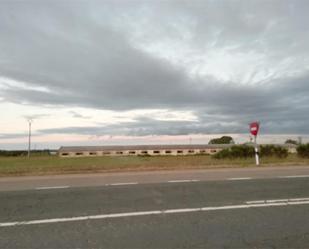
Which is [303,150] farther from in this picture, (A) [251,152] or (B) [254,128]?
(B) [254,128]

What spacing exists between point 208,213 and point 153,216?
1142 mm

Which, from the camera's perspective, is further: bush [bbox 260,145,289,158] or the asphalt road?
bush [bbox 260,145,289,158]

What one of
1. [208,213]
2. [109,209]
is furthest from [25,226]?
[208,213]

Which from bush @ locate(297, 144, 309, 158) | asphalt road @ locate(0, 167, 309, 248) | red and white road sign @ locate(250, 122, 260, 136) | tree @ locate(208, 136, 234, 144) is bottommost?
asphalt road @ locate(0, 167, 309, 248)

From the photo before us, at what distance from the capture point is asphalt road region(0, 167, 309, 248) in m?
4.82

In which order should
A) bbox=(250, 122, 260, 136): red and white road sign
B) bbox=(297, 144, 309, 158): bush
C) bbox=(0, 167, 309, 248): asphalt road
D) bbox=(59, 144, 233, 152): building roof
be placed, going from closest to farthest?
bbox=(0, 167, 309, 248): asphalt road, bbox=(250, 122, 260, 136): red and white road sign, bbox=(297, 144, 309, 158): bush, bbox=(59, 144, 233, 152): building roof

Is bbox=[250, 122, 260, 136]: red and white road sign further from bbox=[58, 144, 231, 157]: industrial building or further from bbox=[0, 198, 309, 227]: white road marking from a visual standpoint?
bbox=[58, 144, 231, 157]: industrial building

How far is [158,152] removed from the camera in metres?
99.5

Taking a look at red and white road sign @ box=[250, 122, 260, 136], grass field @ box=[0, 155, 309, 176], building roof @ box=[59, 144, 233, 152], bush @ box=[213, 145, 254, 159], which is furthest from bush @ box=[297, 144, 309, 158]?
building roof @ box=[59, 144, 233, 152]

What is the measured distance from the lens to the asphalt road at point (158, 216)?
15.8ft

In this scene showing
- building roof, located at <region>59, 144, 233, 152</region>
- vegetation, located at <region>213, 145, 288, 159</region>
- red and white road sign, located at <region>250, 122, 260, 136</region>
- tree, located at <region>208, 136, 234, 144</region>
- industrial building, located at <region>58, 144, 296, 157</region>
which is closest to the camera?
red and white road sign, located at <region>250, 122, 260, 136</region>

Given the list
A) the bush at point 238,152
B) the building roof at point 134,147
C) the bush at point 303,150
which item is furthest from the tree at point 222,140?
the bush at point 303,150

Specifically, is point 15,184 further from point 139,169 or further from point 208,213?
point 208,213

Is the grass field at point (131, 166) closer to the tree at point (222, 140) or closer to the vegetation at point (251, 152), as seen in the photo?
the vegetation at point (251, 152)
